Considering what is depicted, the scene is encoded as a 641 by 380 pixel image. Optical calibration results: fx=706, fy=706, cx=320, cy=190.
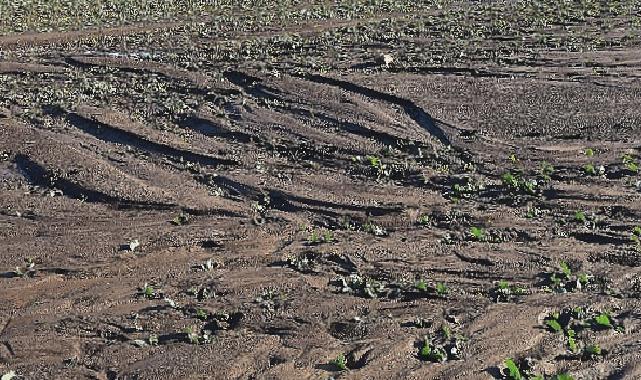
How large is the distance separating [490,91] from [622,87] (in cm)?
271

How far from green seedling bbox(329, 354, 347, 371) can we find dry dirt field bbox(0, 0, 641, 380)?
0.08ft

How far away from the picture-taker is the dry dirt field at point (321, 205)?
785 cm

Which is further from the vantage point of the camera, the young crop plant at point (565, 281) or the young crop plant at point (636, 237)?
the young crop plant at point (636, 237)

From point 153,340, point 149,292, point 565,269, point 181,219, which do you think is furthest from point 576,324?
point 181,219

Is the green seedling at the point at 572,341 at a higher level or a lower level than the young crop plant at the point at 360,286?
higher

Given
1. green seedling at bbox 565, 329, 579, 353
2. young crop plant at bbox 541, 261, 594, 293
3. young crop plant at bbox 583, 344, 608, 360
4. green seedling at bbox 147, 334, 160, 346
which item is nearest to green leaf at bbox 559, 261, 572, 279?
young crop plant at bbox 541, 261, 594, 293

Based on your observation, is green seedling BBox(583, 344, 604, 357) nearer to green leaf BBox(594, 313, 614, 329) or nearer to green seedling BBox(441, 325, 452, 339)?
green leaf BBox(594, 313, 614, 329)

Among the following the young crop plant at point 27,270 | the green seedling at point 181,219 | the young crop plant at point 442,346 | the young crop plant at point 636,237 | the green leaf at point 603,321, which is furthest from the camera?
the green seedling at point 181,219

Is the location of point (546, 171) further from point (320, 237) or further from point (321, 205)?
point (320, 237)

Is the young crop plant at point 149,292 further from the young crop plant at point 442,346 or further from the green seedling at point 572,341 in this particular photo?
the green seedling at point 572,341

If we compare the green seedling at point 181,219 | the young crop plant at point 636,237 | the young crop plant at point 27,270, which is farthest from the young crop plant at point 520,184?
A: the young crop plant at point 27,270

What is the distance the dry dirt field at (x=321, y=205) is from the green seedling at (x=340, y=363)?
24 mm

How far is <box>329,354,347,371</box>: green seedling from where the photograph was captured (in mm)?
7508

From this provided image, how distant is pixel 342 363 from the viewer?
24.7 ft
